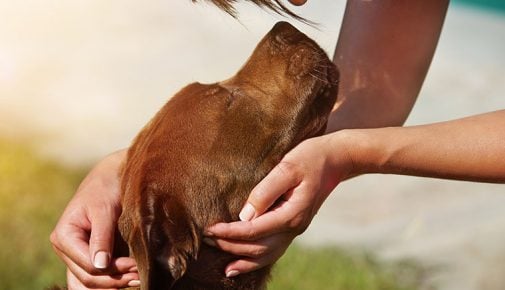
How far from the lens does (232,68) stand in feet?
19.1

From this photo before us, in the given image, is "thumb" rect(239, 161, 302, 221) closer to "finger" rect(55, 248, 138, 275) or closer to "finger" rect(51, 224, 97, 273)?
"finger" rect(55, 248, 138, 275)

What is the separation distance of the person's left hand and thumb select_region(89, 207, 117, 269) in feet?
0.77

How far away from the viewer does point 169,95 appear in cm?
583

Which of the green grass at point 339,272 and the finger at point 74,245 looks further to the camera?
the green grass at point 339,272

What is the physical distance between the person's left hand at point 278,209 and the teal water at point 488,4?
A: 13.2 feet

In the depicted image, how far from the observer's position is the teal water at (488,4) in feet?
19.9

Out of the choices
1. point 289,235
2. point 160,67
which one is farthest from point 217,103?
point 160,67

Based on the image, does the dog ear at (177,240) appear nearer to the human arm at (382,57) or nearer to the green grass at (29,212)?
the human arm at (382,57)

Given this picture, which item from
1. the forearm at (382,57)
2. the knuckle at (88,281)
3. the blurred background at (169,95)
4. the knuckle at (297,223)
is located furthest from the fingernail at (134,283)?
the blurred background at (169,95)

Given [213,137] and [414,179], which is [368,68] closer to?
[213,137]

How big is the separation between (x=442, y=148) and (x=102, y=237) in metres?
0.91

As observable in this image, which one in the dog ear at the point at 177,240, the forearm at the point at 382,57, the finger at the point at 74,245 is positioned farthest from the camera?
the forearm at the point at 382,57

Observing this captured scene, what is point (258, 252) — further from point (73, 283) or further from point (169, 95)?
point (169, 95)

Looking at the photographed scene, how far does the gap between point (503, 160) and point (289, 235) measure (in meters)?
0.63
